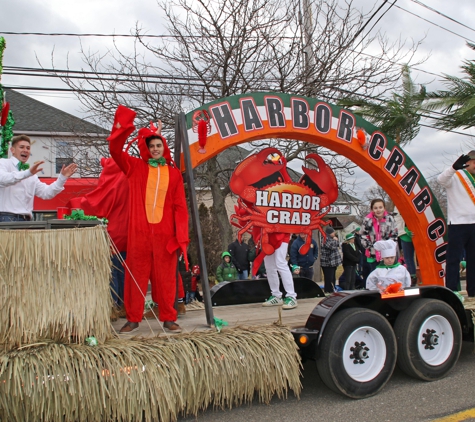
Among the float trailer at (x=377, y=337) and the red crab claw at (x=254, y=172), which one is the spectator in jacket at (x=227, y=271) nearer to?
the red crab claw at (x=254, y=172)

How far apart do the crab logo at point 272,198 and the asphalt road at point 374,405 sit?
7.27ft

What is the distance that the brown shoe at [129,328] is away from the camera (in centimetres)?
374

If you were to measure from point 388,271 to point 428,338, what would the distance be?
0.68 m

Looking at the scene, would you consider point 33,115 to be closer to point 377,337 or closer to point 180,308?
point 180,308

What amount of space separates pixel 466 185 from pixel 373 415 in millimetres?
2979

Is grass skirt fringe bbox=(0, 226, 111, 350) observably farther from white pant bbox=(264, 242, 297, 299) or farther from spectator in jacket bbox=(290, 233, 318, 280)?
spectator in jacket bbox=(290, 233, 318, 280)

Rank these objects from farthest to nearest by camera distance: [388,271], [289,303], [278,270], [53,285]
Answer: [278,270] → [289,303] → [388,271] → [53,285]

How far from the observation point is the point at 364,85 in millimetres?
12203

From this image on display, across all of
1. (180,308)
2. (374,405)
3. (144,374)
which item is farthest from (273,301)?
(144,374)

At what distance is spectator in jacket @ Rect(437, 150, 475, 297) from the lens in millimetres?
5238

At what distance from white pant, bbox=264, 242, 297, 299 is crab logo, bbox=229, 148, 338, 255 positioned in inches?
6.7

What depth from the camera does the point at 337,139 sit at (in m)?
5.45

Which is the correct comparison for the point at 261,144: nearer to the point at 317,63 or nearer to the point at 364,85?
the point at 317,63

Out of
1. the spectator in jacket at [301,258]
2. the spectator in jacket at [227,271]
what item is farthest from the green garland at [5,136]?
the spectator in jacket at [301,258]
